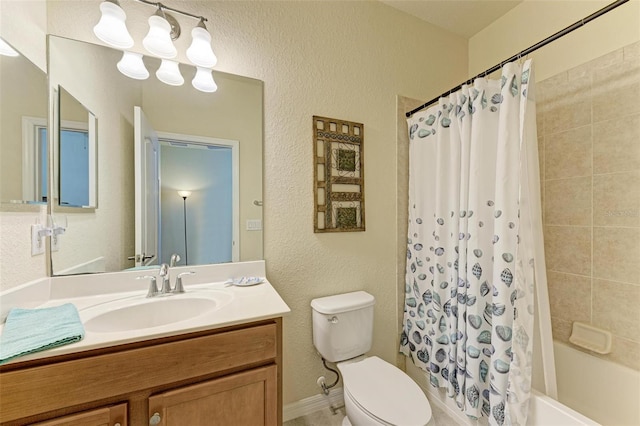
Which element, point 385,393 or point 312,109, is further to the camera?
point 312,109

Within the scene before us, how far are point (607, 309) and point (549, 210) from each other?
59 centimetres

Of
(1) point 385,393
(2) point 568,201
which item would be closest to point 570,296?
(2) point 568,201

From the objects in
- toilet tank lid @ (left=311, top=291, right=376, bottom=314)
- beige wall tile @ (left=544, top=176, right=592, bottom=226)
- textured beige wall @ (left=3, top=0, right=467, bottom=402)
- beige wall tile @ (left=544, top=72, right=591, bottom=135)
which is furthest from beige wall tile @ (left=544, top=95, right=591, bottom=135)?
toilet tank lid @ (left=311, top=291, right=376, bottom=314)

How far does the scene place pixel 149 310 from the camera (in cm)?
111

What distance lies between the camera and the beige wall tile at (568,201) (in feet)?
4.76

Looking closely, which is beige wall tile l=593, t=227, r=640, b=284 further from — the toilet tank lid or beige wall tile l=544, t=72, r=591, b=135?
the toilet tank lid

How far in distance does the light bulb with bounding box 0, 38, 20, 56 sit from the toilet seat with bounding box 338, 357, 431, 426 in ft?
6.23

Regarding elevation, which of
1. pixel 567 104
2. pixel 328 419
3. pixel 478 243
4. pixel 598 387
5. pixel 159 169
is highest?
pixel 567 104

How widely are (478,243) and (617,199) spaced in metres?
0.76

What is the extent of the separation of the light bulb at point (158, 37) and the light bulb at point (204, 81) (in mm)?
147

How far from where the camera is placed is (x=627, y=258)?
1.30 m

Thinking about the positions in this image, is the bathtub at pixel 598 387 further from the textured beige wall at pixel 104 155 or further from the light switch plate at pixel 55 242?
the light switch plate at pixel 55 242

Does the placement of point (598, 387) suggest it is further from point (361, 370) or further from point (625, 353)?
point (361, 370)

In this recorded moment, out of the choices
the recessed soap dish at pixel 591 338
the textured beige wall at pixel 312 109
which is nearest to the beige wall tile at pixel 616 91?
the textured beige wall at pixel 312 109
